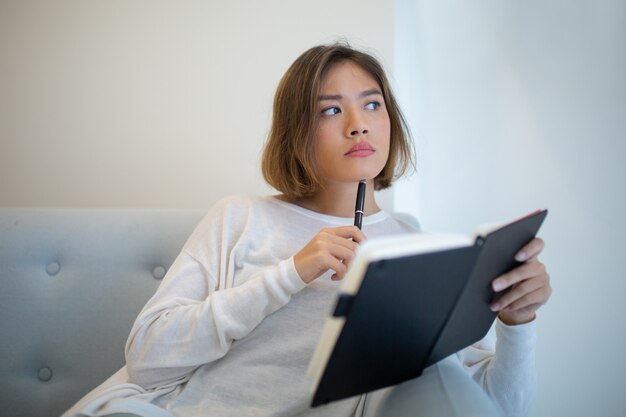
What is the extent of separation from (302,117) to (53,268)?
25.8 inches

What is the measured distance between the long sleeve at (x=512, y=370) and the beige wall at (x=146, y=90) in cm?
78

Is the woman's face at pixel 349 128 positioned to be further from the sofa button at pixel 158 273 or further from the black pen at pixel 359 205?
the sofa button at pixel 158 273

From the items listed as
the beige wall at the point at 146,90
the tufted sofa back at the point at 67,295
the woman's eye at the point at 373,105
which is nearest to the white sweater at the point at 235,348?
the tufted sofa back at the point at 67,295

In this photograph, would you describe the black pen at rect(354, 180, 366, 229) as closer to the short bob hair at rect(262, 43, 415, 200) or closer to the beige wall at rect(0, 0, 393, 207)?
the short bob hair at rect(262, 43, 415, 200)

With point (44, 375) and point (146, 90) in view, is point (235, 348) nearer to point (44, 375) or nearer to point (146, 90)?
point (44, 375)

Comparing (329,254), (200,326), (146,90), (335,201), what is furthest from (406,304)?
(146,90)

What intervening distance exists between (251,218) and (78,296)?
1.43 feet

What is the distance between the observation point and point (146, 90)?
4.40 feet

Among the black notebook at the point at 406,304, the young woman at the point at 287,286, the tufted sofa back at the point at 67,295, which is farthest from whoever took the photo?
the tufted sofa back at the point at 67,295

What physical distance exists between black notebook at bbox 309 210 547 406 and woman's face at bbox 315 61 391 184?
36 cm

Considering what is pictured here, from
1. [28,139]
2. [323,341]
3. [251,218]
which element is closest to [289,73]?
[251,218]

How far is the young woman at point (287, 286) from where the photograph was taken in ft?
2.45

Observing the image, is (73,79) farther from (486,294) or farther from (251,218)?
(486,294)

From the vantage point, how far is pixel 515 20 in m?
1.21
